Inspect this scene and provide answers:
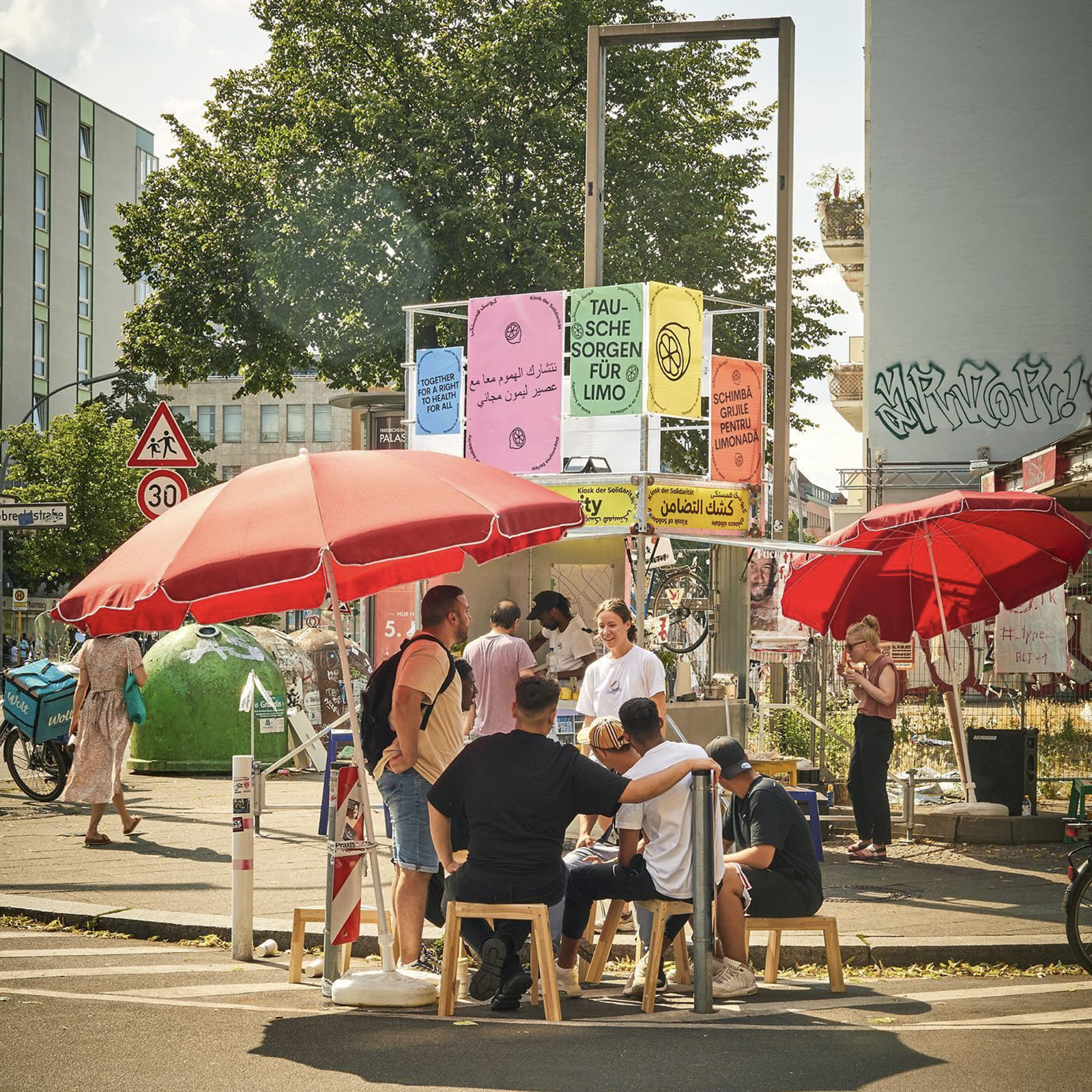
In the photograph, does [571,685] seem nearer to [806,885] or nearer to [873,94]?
[806,885]

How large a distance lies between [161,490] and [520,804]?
6.95m

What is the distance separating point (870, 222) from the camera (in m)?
33.6

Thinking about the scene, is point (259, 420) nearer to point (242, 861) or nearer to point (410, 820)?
point (242, 861)

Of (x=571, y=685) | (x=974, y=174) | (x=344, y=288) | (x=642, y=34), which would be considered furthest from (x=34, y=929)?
(x=974, y=174)

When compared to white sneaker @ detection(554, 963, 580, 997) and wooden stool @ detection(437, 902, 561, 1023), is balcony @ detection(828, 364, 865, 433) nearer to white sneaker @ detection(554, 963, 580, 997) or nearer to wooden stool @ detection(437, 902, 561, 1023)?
white sneaker @ detection(554, 963, 580, 997)

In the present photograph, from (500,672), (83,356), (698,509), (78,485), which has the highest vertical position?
(83,356)

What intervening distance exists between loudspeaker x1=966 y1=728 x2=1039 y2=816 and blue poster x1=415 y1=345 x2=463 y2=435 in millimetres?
5369

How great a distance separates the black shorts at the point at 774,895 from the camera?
7410mm

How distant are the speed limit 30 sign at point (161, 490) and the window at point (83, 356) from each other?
64.9 meters

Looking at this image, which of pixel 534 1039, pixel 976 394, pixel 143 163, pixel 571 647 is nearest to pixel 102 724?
pixel 571 647

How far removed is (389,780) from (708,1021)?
1.88 m

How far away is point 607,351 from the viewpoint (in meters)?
12.7

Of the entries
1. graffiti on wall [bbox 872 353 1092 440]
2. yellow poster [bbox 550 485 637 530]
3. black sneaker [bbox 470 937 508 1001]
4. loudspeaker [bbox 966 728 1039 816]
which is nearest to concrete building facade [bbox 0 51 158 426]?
graffiti on wall [bbox 872 353 1092 440]

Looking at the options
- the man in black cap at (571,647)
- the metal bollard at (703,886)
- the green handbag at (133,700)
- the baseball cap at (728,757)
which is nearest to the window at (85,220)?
the man in black cap at (571,647)
